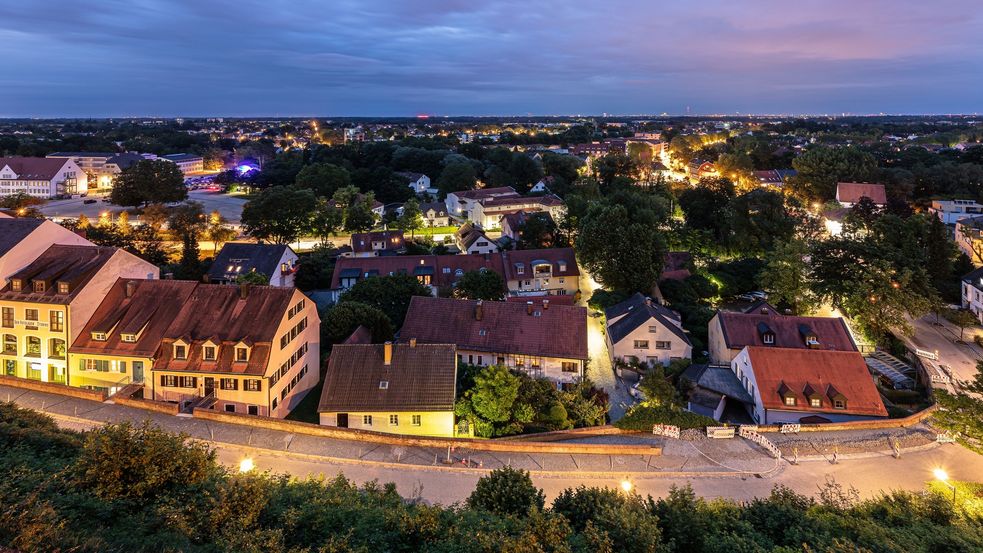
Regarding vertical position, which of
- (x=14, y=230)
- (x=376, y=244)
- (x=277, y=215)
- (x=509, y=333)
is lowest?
(x=509, y=333)

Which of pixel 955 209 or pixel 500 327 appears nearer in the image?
pixel 500 327

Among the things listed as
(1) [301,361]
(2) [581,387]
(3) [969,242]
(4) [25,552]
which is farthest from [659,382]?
(3) [969,242]

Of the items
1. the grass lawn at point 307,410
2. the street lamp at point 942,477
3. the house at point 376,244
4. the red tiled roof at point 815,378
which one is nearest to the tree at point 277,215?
the house at point 376,244

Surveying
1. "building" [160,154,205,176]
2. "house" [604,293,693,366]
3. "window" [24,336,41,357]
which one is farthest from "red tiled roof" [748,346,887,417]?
"building" [160,154,205,176]

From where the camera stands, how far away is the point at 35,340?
2564cm

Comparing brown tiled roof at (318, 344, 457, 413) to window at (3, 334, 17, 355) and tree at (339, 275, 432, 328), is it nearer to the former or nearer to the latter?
tree at (339, 275, 432, 328)

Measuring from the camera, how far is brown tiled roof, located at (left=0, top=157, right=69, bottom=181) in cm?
8481

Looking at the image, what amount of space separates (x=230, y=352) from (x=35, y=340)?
9.38 m

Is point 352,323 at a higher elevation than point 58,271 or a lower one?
lower

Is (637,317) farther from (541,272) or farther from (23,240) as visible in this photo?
(23,240)

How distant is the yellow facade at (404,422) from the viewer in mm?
23406

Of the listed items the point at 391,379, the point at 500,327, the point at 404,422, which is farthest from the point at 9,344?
the point at 500,327

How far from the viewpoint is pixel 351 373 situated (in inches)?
954

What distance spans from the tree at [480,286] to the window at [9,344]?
23602 millimetres
